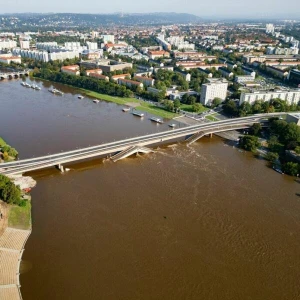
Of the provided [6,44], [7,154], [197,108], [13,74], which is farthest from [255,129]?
[6,44]

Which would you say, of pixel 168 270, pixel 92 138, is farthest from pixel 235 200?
pixel 92 138

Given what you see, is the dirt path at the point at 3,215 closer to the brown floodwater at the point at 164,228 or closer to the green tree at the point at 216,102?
the brown floodwater at the point at 164,228

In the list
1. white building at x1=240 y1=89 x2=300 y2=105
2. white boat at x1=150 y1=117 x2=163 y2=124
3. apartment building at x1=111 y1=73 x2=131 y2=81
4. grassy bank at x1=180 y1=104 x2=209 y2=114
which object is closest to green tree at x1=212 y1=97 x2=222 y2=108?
grassy bank at x1=180 y1=104 x2=209 y2=114

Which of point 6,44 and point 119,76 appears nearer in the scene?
point 119,76

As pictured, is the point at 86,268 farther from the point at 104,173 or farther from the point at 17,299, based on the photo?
the point at 104,173

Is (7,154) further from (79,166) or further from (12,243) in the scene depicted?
(12,243)

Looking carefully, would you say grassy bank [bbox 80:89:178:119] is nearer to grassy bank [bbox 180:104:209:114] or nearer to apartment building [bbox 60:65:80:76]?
grassy bank [bbox 180:104:209:114]

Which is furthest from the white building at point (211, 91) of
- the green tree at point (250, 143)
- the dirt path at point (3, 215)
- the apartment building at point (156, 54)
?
the apartment building at point (156, 54)
